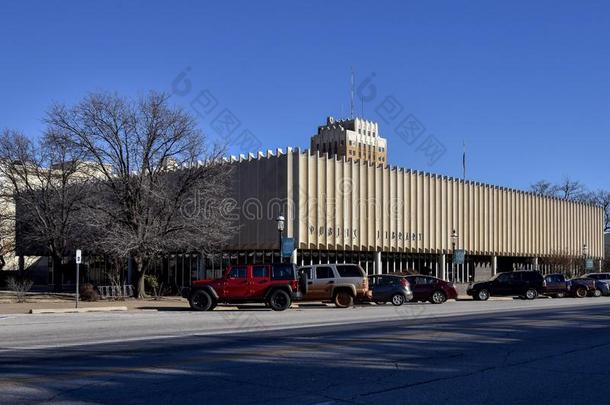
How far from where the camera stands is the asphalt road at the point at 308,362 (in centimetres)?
916

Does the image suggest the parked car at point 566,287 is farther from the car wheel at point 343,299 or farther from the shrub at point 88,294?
the shrub at point 88,294

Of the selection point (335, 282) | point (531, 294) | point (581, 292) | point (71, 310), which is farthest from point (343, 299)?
point (581, 292)

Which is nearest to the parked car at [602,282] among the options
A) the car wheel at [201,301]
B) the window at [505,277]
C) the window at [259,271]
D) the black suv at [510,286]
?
the black suv at [510,286]

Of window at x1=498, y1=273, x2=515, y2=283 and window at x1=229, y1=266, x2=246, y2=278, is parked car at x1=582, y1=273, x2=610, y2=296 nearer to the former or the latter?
window at x1=498, y1=273, x2=515, y2=283

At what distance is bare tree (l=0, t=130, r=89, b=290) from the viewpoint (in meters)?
37.9

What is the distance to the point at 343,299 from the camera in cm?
2995

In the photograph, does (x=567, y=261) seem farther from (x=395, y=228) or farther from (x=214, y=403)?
(x=214, y=403)

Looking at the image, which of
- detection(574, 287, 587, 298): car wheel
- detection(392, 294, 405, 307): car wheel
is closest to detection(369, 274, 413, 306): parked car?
detection(392, 294, 405, 307): car wheel

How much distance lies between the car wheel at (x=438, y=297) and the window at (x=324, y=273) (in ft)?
24.6

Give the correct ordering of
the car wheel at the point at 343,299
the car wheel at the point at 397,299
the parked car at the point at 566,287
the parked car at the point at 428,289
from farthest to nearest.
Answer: the parked car at the point at 566,287
the parked car at the point at 428,289
the car wheel at the point at 397,299
the car wheel at the point at 343,299

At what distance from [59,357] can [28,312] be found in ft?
50.6

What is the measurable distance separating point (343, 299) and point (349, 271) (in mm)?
1309

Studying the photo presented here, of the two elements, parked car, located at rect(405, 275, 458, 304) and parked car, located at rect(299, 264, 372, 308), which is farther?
parked car, located at rect(405, 275, 458, 304)

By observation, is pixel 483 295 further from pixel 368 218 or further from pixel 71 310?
pixel 71 310
